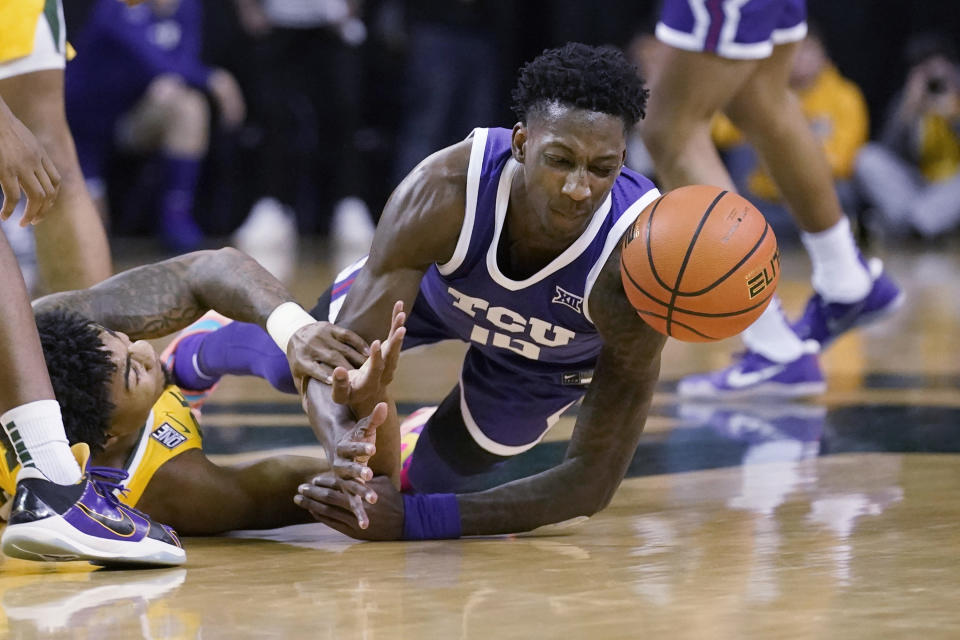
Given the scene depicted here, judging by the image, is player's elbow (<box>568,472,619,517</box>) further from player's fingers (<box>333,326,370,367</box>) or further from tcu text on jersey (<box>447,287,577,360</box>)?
player's fingers (<box>333,326,370,367</box>)

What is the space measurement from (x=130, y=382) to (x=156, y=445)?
0.16 metres

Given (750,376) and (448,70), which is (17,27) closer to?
(750,376)

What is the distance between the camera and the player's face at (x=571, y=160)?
9.41 ft

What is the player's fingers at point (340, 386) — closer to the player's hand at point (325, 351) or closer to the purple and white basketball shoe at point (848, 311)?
the player's hand at point (325, 351)

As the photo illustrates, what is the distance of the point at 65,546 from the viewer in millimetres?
2559

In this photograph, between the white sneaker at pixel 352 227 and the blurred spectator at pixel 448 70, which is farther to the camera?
the white sneaker at pixel 352 227

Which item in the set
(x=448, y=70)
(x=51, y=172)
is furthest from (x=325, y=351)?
(x=448, y=70)

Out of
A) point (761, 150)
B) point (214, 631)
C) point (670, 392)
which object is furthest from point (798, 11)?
point (214, 631)

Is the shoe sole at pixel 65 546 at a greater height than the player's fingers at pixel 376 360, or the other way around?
the player's fingers at pixel 376 360

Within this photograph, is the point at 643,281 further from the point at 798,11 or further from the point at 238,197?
the point at 238,197

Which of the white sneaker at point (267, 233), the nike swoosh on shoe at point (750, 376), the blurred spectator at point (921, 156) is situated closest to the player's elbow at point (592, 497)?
the nike swoosh on shoe at point (750, 376)

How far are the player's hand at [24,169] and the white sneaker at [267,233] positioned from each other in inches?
282

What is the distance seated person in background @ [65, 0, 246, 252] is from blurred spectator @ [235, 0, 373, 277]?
1.42 feet

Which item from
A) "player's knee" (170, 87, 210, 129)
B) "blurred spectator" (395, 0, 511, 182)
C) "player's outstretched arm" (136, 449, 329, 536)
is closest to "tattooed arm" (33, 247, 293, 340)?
"player's outstretched arm" (136, 449, 329, 536)
